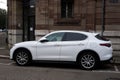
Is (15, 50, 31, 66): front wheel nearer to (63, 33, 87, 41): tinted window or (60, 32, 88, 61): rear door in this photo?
(60, 32, 88, 61): rear door

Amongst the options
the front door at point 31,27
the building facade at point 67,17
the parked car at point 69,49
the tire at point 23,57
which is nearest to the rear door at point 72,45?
the parked car at point 69,49

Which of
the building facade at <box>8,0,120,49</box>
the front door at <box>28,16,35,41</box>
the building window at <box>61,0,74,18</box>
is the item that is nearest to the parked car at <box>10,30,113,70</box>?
the building facade at <box>8,0,120,49</box>

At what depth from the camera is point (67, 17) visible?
768 inches

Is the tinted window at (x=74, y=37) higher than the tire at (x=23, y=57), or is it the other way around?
the tinted window at (x=74, y=37)

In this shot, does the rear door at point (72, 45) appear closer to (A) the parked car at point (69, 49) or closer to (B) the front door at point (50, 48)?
(A) the parked car at point (69, 49)

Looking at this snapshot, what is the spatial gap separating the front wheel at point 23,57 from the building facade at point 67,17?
572 centimetres

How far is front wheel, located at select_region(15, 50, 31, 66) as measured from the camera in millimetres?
13883

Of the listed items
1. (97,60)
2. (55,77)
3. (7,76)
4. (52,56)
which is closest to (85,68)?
(97,60)

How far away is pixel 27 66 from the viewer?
45.6 ft

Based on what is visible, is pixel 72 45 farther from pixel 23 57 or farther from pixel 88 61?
pixel 23 57

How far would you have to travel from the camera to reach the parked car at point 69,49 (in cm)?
1310

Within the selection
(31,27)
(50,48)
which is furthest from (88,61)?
(31,27)

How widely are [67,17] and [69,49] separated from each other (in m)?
6.40

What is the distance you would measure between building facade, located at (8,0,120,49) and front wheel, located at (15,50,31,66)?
5720 millimetres
